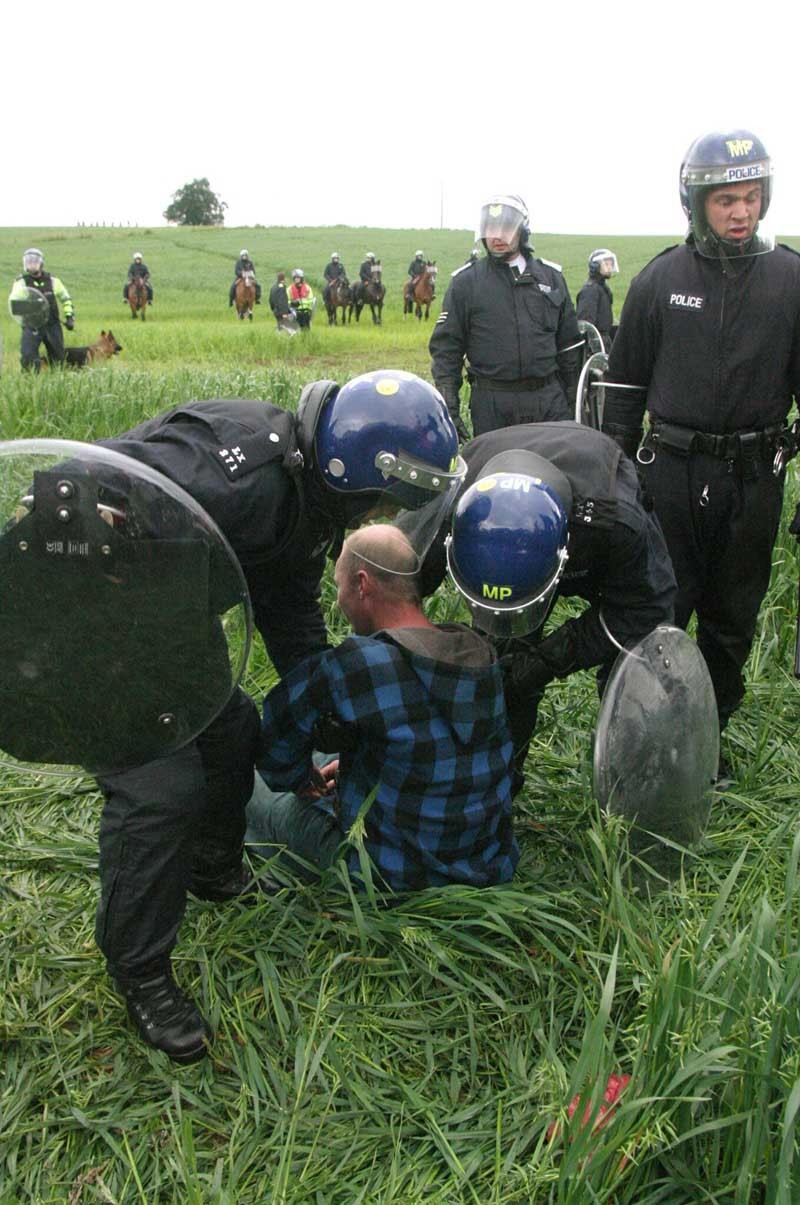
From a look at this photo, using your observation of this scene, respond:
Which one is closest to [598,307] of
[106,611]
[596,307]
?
[596,307]

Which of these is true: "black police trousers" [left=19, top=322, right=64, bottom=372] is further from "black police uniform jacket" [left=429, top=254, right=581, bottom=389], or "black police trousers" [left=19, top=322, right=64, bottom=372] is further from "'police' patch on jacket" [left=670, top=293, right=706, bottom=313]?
"'police' patch on jacket" [left=670, top=293, right=706, bottom=313]

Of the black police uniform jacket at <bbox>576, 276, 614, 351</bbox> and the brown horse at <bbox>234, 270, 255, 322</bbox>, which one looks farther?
the brown horse at <bbox>234, 270, 255, 322</bbox>

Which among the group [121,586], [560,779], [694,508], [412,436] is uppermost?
[412,436]

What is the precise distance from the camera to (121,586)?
1945mm

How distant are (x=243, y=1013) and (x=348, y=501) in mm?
1121

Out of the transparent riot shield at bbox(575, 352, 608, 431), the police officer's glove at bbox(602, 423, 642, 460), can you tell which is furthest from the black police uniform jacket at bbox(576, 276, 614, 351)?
the police officer's glove at bbox(602, 423, 642, 460)

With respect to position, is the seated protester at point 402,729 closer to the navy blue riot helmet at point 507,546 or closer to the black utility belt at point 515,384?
the navy blue riot helmet at point 507,546

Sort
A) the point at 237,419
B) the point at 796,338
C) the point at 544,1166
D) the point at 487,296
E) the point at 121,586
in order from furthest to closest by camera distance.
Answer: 1. the point at 487,296
2. the point at 796,338
3. the point at 237,419
4. the point at 121,586
5. the point at 544,1166

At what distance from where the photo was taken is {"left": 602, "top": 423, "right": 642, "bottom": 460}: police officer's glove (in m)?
3.49

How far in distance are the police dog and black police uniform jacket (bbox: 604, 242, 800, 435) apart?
11.6m

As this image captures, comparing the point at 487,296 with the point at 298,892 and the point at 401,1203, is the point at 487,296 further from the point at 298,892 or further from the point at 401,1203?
the point at 401,1203

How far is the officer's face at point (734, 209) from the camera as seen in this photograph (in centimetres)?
305

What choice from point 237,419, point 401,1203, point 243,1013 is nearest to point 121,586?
point 237,419

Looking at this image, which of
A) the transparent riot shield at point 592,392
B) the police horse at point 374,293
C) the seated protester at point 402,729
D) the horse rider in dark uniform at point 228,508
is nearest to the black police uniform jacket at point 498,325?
the transparent riot shield at point 592,392
